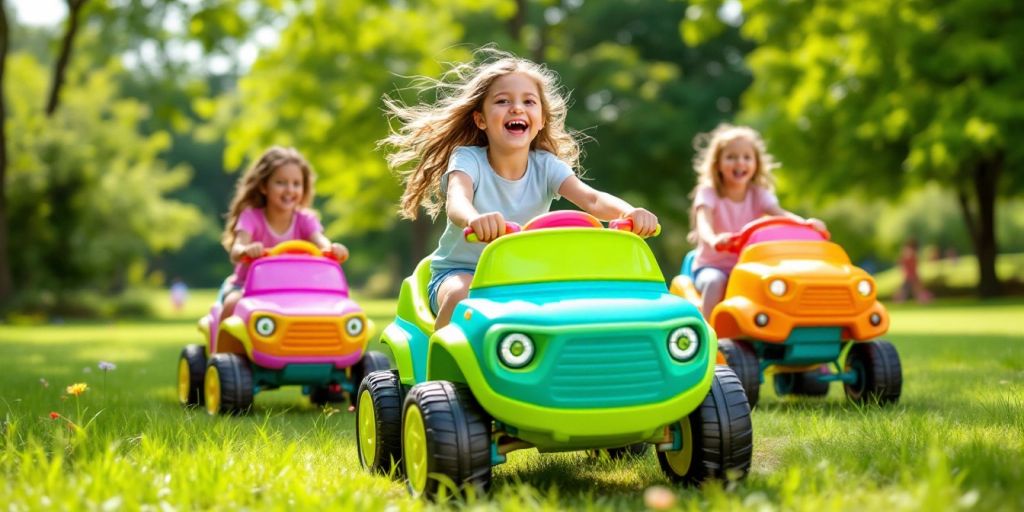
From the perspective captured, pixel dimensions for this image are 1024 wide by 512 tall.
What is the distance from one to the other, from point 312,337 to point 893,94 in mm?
16026

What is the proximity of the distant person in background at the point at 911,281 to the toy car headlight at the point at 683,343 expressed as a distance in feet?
70.1

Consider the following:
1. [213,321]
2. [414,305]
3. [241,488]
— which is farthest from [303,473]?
[213,321]

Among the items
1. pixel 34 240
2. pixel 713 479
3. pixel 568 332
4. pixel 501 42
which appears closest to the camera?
pixel 568 332

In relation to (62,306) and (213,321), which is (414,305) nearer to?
(213,321)

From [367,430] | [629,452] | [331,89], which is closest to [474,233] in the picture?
[367,430]

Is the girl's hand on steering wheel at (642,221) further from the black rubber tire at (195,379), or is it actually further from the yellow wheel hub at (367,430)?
the black rubber tire at (195,379)

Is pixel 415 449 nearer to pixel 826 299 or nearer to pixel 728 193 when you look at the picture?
pixel 826 299

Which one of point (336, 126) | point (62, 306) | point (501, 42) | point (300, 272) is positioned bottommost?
point (62, 306)

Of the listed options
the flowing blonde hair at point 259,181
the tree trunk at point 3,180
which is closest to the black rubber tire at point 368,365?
the flowing blonde hair at point 259,181

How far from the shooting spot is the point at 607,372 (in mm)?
3004

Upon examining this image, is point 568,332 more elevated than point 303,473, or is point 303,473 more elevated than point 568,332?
point 568,332

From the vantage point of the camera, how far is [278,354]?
5684 mm

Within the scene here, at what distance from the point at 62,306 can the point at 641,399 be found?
73.4 feet

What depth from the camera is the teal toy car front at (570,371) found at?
2984 millimetres
